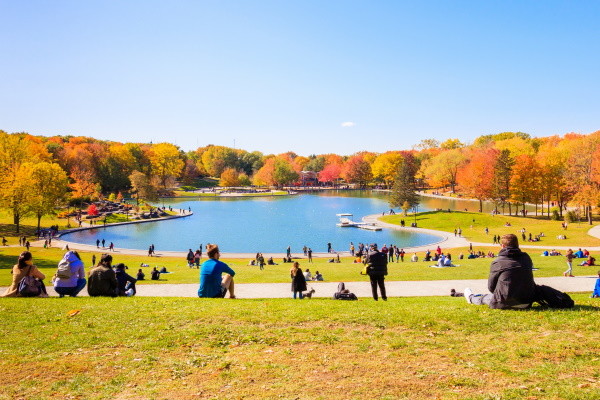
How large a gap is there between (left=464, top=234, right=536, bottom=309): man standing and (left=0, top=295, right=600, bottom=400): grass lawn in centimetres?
34

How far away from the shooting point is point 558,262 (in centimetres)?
2764

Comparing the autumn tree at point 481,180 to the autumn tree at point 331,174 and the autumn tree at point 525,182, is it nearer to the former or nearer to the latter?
the autumn tree at point 525,182

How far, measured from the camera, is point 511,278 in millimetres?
9031

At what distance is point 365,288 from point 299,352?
12.1 meters

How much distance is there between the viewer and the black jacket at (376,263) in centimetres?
1171

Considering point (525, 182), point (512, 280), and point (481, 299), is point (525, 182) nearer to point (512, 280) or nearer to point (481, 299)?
point (481, 299)

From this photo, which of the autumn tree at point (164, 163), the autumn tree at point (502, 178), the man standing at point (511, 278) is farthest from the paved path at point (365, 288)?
the autumn tree at point (164, 163)

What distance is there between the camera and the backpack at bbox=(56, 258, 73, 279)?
12510mm

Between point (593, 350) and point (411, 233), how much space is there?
5105cm

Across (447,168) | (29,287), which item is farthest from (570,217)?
(447,168)

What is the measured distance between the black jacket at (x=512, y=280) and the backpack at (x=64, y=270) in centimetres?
1152

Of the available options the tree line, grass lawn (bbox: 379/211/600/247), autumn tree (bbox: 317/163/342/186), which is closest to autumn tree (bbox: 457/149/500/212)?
the tree line

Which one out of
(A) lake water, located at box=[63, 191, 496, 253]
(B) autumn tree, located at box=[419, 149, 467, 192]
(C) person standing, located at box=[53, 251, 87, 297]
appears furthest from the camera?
(B) autumn tree, located at box=[419, 149, 467, 192]

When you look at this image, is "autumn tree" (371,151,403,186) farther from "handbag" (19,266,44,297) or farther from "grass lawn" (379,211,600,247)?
"handbag" (19,266,44,297)
